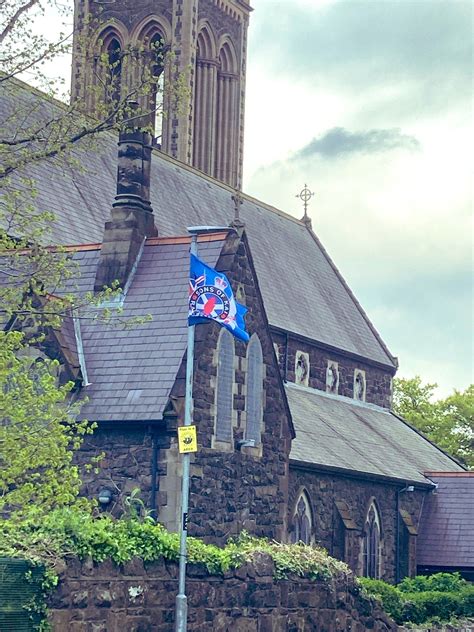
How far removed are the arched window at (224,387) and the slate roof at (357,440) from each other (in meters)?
8.48

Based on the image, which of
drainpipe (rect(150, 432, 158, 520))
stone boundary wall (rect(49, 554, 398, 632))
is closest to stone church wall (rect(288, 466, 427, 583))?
drainpipe (rect(150, 432, 158, 520))

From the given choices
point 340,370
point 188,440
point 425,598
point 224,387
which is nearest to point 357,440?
point 340,370

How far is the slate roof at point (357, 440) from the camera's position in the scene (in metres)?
38.3

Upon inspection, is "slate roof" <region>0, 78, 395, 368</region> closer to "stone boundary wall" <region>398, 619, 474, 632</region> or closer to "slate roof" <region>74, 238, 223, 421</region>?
"slate roof" <region>74, 238, 223, 421</region>

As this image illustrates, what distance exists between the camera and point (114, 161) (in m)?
42.1

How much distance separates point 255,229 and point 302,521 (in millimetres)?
14127

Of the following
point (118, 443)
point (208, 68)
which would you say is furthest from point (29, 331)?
point (208, 68)

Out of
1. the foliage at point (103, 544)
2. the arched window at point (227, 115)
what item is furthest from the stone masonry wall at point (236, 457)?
the arched window at point (227, 115)

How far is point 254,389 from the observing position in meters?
28.2

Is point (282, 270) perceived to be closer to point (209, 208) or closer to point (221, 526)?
point (209, 208)

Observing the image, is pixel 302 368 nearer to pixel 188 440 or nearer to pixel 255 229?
pixel 255 229

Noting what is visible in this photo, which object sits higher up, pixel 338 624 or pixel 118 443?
pixel 118 443

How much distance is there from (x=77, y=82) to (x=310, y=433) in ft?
101

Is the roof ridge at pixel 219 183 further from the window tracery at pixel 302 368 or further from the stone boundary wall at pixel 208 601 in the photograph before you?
the stone boundary wall at pixel 208 601
